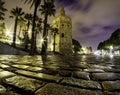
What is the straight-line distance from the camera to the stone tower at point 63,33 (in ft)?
226

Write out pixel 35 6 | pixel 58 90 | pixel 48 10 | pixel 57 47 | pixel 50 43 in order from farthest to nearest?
pixel 50 43
pixel 57 47
pixel 48 10
pixel 35 6
pixel 58 90

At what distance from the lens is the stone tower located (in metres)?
68.9

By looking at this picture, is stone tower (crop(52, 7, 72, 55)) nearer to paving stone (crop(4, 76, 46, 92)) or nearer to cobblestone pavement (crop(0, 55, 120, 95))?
cobblestone pavement (crop(0, 55, 120, 95))

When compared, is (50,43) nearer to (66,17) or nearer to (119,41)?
(66,17)

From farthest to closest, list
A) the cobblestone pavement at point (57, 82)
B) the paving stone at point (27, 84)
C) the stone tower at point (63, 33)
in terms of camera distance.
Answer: the stone tower at point (63, 33), the paving stone at point (27, 84), the cobblestone pavement at point (57, 82)

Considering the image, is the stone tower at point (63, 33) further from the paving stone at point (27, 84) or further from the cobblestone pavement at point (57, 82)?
the paving stone at point (27, 84)

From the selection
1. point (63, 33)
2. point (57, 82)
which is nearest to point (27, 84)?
point (57, 82)

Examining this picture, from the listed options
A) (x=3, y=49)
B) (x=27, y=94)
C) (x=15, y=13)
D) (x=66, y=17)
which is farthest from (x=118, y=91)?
(x=66, y=17)

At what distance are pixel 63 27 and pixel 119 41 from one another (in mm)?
28457

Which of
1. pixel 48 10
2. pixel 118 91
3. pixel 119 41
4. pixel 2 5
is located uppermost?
pixel 2 5

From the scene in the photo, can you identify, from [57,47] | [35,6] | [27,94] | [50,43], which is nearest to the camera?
[27,94]

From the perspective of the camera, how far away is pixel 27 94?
73.2 inches

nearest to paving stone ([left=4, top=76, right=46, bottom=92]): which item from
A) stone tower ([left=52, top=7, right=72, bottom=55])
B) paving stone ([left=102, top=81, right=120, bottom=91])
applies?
paving stone ([left=102, top=81, right=120, bottom=91])

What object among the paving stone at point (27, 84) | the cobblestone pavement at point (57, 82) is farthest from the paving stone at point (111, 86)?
the paving stone at point (27, 84)
